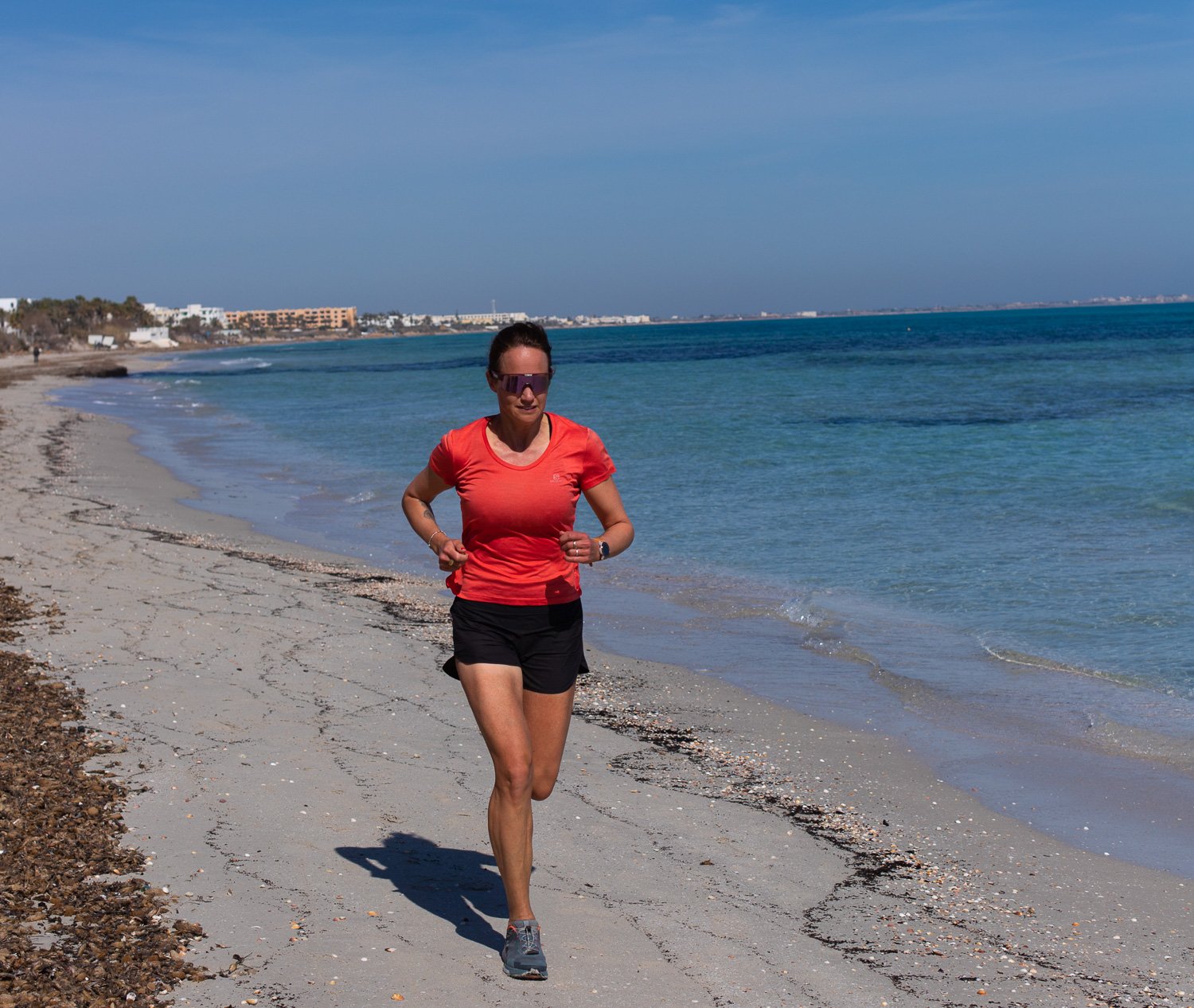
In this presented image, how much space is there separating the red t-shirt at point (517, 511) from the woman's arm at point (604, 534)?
5 centimetres

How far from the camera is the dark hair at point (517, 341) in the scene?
12.4 feet

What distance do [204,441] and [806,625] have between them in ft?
71.0

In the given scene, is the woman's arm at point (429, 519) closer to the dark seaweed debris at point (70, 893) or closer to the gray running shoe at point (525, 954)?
the gray running shoe at point (525, 954)

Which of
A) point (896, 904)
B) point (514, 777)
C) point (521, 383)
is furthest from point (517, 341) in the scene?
point (896, 904)

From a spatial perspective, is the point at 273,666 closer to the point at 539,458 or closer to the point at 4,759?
the point at 4,759

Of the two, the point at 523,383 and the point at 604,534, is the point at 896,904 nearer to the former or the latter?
the point at 604,534

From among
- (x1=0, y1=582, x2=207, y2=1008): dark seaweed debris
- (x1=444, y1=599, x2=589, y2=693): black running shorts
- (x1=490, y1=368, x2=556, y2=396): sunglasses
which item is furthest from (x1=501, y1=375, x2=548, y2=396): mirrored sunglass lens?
(x1=0, y1=582, x2=207, y2=1008): dark seaweed debris

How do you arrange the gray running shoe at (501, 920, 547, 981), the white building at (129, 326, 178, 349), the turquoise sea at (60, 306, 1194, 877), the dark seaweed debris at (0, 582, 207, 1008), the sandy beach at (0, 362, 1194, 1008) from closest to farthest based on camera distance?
the dark seaweed debris at (0, 582, 207, 1008) < the gray running shoe at (501, 920, 547, 981) < the sandy beach at (0, 362, 1194, 1008) < the turquoise sea at (60, 306, 1194, 877) < the white building at (129, 326, 178, 349)

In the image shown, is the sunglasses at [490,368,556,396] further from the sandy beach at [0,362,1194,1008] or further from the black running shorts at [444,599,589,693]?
the sandy beach at [0,362,1194,1008]

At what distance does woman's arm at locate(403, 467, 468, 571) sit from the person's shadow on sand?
1208 millimetres

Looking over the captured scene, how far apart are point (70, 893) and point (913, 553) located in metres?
10.3

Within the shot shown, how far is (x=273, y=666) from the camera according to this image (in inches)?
288

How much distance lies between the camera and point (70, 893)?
12.9 feet

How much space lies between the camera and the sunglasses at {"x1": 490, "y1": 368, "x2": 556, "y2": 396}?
3699mm
